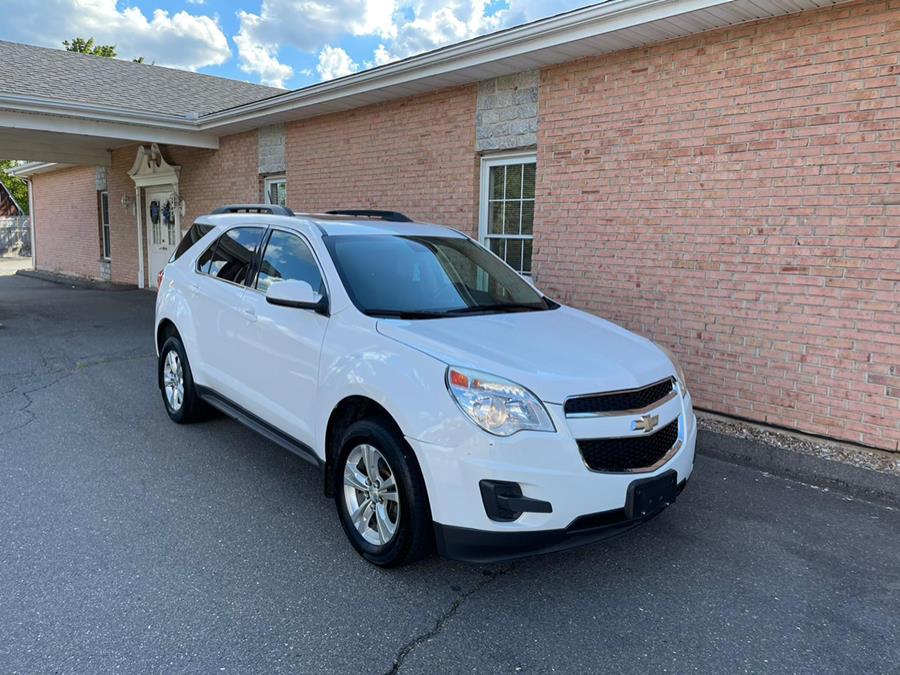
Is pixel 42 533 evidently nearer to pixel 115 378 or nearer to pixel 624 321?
pixel 115 378

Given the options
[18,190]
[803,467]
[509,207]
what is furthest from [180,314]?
→ [18,190]

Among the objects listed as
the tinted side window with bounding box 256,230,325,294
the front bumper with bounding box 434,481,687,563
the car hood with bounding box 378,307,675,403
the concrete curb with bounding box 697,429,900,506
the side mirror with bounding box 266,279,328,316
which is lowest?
the concrete curb with bounding box 697,429,900,506

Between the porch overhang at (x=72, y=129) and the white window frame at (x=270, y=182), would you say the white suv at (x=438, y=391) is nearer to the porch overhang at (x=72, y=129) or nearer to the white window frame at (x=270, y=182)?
the white window frame at (x=270, y=182)

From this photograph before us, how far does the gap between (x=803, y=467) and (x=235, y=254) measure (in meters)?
4.65

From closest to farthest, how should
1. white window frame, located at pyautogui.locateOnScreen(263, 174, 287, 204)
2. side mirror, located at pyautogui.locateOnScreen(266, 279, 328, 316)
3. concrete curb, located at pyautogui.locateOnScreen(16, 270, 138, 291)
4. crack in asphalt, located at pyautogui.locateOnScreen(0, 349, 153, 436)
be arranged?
side mirror, located at pyautogui.locateOnScreen(266, 279, 328, 316), crack in asphalt, located at pyautogui.locateOnScreen(0, 349, 153, 436), white window frame, located at pyautogui.locateOnScreen(263, 174, 287, 204), concrete curb, located at pyautogui.locateOnScreen(16, 270, 138, 291)

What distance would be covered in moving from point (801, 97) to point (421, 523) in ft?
15.3

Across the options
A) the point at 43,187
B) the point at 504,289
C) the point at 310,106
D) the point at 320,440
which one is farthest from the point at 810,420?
the point at 43,187

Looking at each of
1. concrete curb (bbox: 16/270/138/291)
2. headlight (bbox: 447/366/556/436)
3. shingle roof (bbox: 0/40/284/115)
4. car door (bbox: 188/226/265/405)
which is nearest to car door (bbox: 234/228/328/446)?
car door (bbox: 188/226/265/405)

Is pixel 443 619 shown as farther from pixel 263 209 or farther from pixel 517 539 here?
pixel 263 209

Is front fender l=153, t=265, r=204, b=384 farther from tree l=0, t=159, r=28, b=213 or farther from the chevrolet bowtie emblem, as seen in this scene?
tree l=0, t=159, r=28, b=213

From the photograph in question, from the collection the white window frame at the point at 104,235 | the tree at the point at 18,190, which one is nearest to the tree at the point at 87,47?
the tree at the point at 18,190

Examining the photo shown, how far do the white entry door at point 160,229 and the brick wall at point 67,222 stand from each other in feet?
12.0

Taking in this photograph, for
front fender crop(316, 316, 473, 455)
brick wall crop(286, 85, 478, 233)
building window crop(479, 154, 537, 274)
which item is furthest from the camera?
brick wall crop(286, 85, 478, 233)

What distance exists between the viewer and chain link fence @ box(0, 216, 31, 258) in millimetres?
32000
